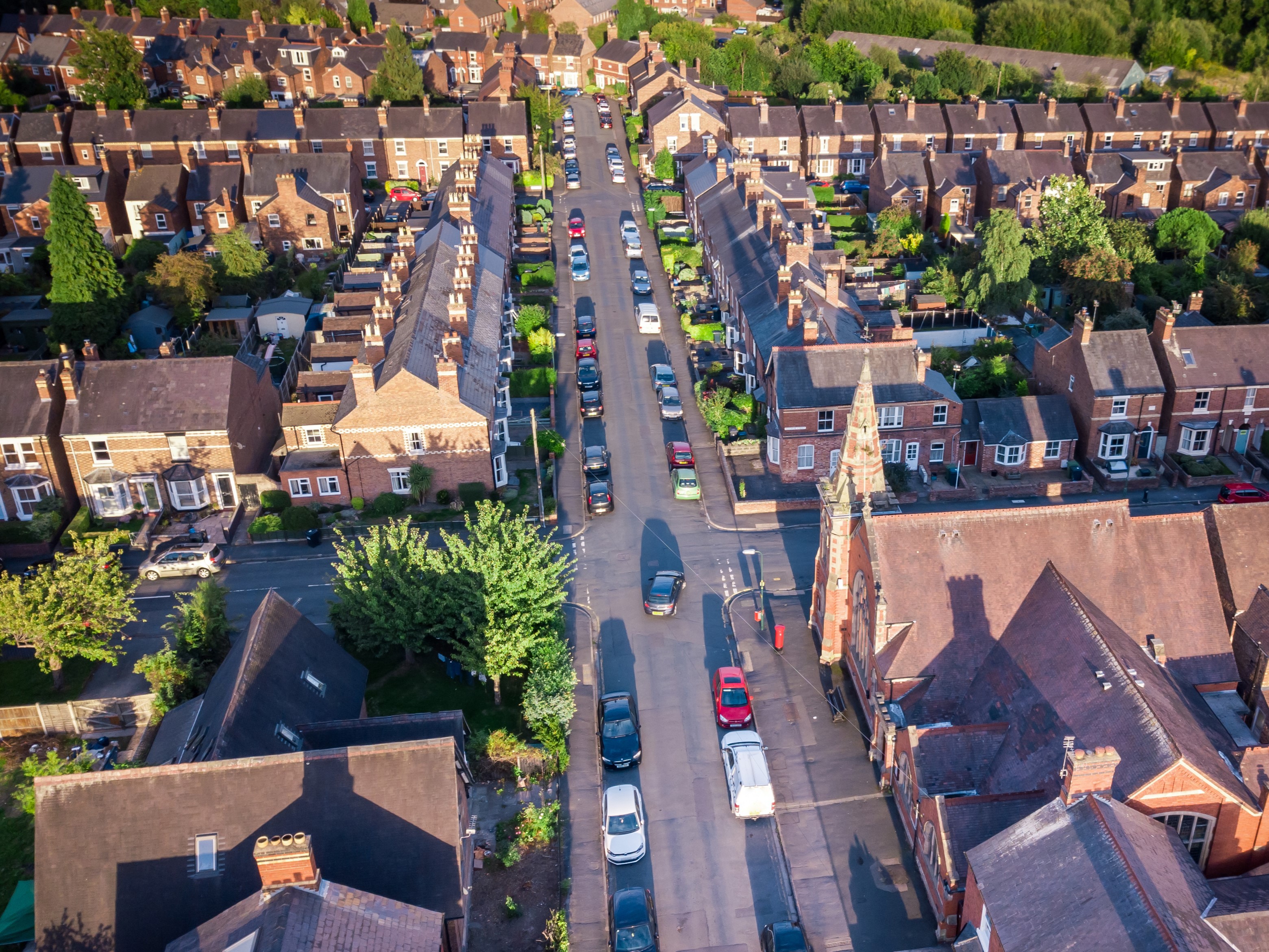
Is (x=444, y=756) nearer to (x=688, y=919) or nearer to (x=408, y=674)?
(x=688, y=919)

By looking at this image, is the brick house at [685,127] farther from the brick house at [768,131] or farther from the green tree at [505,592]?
the green tree at [505,592]

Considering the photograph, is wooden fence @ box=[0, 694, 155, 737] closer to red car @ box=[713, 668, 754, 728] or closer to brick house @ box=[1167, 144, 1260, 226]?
red car @ box=[713, 668, 754, 728]

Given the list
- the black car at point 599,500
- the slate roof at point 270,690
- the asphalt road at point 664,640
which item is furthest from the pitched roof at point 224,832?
the black car at point 599,500

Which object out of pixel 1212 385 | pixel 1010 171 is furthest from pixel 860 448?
pixel 1010 171

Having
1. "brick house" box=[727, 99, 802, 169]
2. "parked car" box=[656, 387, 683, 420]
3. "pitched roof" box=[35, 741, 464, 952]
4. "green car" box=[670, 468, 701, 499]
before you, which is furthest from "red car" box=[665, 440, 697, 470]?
"brick house" box=[727, 99, 802, 169]

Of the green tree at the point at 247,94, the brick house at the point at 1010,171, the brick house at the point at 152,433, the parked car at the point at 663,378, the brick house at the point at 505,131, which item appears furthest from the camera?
the green tree at the point at 247,94

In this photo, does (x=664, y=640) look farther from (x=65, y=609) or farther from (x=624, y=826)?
(x=65, y=609)
